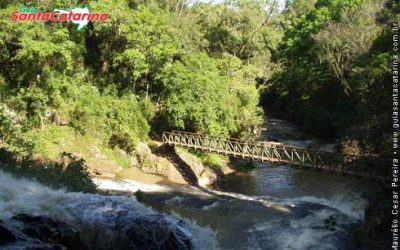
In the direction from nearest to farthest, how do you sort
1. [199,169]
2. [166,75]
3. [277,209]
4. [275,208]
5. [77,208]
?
[77,208] < [277,209] < [275,208] < [199,169] < [166,75]

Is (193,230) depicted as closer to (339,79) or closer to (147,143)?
(147,143)

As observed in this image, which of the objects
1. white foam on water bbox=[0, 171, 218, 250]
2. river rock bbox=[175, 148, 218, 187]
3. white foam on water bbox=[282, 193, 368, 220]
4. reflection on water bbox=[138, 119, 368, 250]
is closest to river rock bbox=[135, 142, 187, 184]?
river rock bbox=[175, 148, 218, 187]

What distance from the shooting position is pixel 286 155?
19.9 m

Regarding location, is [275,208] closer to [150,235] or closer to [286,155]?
[286,155]

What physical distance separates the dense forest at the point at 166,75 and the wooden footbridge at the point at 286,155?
0.77m

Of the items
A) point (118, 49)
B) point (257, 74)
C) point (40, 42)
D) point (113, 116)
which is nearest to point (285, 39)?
point (257, 74)

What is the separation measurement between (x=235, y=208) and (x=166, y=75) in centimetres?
1024

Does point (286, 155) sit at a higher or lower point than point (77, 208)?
higher

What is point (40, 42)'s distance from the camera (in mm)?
20047

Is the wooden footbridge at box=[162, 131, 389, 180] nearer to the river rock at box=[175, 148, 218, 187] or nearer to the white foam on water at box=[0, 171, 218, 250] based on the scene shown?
the river rock at box=[175, 148, 218, 187]

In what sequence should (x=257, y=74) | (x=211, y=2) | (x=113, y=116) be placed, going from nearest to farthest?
(x=113, y=116) → (x=257, y=74) → (x=211, y=2)

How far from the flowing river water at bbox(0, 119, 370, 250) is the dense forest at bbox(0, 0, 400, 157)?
2.83 meters

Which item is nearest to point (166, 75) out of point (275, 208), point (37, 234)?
point (275, 208)

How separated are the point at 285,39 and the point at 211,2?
16477 millimetres
